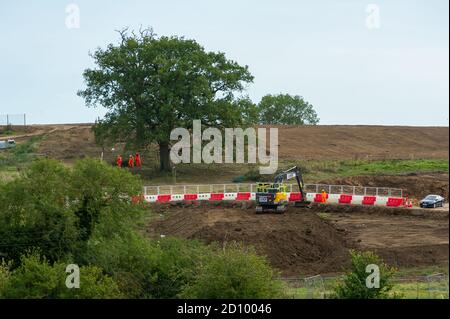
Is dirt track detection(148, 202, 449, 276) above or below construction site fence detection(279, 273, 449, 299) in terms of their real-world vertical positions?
below

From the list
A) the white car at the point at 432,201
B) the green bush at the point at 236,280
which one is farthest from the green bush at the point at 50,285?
the white car at the point at 432,201

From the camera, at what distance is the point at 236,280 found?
30656mm

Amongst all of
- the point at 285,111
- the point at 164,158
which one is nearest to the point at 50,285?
the point at 164,158

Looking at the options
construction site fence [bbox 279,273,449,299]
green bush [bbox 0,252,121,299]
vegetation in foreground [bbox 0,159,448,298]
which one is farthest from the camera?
green bush [bbox 0,252,121,299]

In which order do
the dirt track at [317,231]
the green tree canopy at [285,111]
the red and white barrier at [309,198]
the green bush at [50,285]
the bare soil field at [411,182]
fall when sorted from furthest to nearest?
the green tree canopy at [285,111] < the bare soil field at [411,182] < the red and white barrier at [309,198] < the dirt track at [317,231] < the green bush at [50,285]

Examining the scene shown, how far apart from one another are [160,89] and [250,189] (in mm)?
12773

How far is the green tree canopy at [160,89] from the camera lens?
77062mm

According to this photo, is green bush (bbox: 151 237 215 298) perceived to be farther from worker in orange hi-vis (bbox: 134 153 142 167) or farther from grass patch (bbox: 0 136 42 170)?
worker in orange hi-vis (bbox: 134 153 142 167)

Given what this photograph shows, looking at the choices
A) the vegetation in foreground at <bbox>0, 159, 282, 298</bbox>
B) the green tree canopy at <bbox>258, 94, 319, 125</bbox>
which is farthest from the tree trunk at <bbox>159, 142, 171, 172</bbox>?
the green tree canopy at <bbox>258, 94, 319, 125</bbox>

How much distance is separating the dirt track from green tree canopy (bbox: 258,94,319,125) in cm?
8294

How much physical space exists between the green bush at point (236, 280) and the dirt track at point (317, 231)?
13408 mm

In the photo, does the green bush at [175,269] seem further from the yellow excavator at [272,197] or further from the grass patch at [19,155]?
the grass patch at [19,155]

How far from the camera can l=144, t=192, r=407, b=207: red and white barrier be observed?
6388 centimetres
